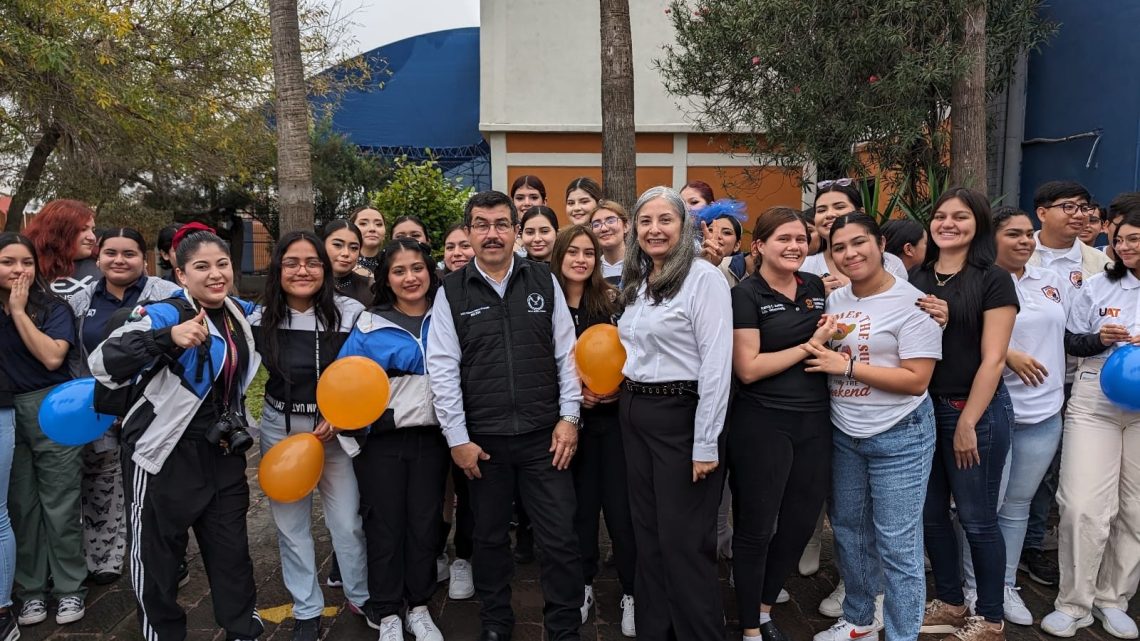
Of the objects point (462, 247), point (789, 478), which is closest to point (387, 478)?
point (462, 247)

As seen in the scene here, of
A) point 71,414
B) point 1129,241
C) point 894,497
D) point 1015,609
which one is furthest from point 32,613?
point 1129,241

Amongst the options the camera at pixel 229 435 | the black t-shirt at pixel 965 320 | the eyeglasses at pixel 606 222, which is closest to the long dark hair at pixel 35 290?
the camera at pixel 229 435

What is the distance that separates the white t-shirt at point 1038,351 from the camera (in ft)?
11.1

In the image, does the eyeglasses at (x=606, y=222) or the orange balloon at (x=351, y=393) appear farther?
the eyeglasses at (x=606, y=222)

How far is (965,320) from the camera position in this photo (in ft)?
9.89

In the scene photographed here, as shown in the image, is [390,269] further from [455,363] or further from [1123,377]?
[1123,377]

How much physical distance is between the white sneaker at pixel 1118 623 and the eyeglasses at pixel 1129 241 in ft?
5.84

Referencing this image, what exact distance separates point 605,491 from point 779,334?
3.68 feet

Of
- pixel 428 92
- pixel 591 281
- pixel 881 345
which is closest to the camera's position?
pixel 881 345

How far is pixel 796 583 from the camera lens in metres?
3.89

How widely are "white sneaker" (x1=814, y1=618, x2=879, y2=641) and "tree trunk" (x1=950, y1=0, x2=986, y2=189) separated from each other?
14.4 feet

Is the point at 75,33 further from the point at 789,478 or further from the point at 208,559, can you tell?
the point at 789,478

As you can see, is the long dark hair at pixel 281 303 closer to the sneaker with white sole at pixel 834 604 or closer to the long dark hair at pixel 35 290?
the long dark hair at pixel 35 290

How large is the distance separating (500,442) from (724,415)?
1001 millimetres
